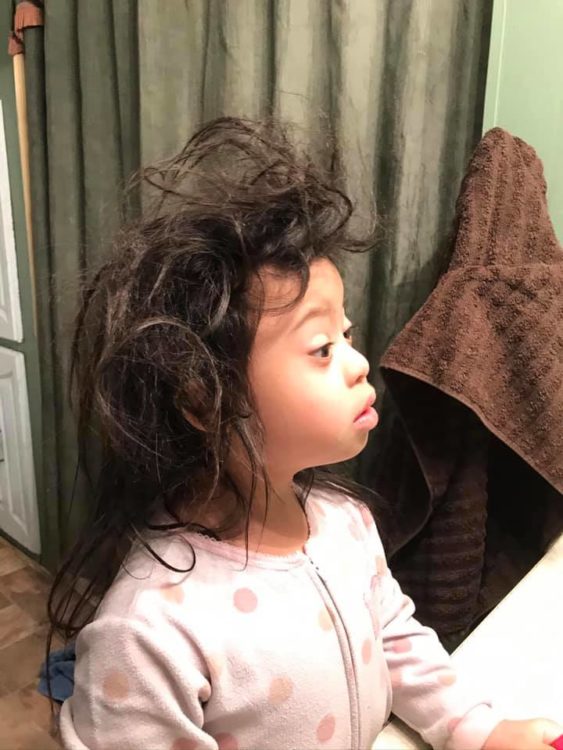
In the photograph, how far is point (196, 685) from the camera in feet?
1.69

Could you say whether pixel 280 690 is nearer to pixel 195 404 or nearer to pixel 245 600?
pixel 245 600

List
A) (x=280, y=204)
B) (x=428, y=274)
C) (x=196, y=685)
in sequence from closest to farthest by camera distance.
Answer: (x=196, y=685) → (x=280, y=204) → (x=428, y=274)

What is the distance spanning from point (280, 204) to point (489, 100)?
44 centimetres

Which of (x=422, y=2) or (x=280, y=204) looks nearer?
(x=280, y=204)

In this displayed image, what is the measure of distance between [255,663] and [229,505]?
139 mm

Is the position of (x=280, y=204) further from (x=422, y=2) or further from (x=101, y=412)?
(x=422, y=2)

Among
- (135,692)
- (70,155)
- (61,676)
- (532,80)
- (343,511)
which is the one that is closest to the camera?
(135,692)

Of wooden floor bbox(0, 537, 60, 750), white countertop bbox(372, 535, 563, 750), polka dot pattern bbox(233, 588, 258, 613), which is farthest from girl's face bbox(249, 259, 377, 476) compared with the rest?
wooden floor bbox(0, 537, 60, 750)

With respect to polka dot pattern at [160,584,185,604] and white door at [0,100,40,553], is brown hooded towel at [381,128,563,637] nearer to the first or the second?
polka dot pattern at [160,584,185,604]

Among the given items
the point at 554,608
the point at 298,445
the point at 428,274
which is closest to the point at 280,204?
the point at 298,445

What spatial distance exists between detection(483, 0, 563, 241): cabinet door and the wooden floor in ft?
4.78

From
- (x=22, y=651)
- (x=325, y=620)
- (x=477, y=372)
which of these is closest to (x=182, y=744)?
(x=325, y=620)

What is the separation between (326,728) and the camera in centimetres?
59

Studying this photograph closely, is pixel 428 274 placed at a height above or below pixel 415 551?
above
